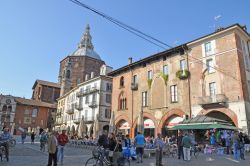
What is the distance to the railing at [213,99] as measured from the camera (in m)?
22.1

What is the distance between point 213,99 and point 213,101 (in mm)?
208

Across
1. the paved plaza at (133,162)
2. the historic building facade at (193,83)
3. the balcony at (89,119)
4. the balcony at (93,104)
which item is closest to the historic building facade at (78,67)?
the balcony at (89,119)

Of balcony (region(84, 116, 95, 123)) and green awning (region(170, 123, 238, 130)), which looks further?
balcony (region(84, 116, 95, 123))

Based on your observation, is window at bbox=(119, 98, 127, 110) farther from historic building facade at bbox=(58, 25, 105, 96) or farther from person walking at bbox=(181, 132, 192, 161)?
historic building facade at bbox=(58, 25, 105, 96)

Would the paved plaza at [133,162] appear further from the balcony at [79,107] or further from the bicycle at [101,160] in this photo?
the balcony at [79,107]

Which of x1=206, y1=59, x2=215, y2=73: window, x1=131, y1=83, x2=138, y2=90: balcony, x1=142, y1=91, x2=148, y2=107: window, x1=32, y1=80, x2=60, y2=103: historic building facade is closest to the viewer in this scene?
x1=206, y1=59, x2=215, y2=73: window

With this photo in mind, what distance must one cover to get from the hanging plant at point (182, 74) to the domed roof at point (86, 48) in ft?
187

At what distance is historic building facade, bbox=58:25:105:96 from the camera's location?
240ft

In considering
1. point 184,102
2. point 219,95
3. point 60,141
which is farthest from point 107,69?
point 60,141

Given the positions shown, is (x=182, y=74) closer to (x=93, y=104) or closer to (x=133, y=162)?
(x=133, y=162)

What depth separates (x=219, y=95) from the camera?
2248 cm

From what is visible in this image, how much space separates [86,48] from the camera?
8519cm

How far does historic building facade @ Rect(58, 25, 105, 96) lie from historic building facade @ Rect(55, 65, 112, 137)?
16.0 metres

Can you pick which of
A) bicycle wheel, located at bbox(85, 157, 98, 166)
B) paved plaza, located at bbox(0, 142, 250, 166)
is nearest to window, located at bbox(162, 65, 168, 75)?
paved plaza, located at bbox(0, 142, 250, 166)
